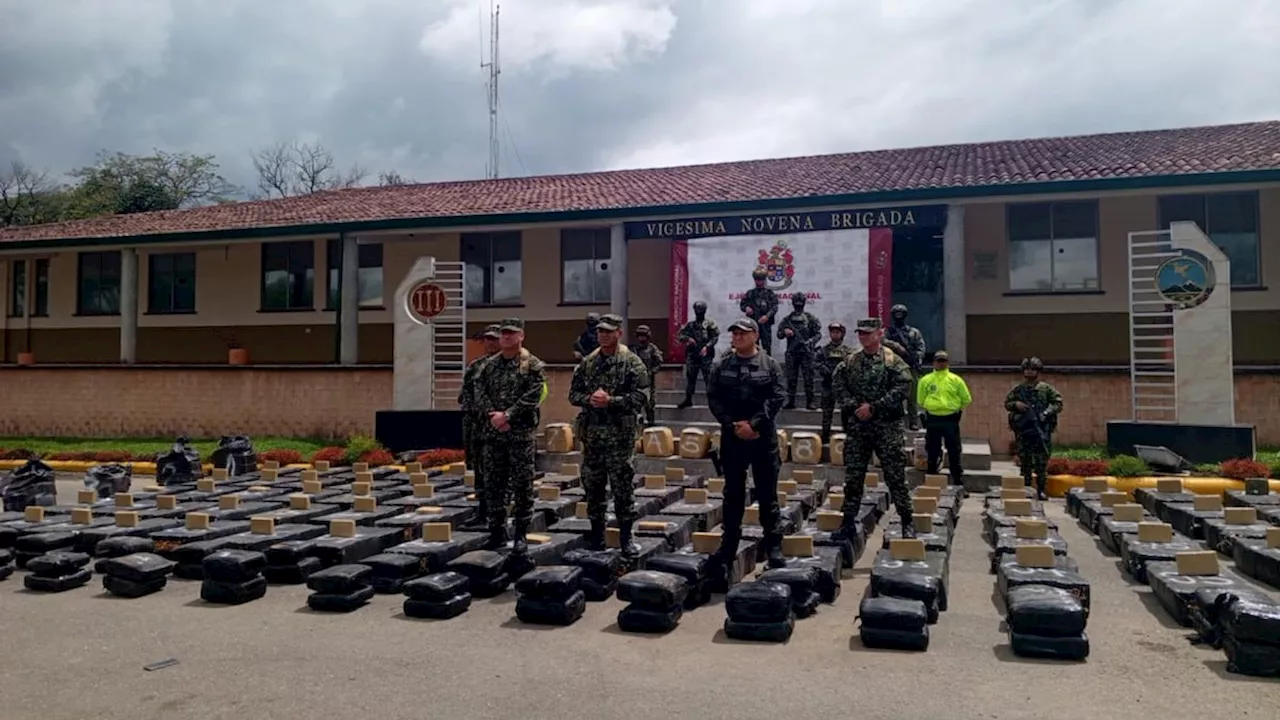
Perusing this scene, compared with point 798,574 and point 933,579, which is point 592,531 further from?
point 933,579

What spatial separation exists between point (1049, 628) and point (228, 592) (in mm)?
5451

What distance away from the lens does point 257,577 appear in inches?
267

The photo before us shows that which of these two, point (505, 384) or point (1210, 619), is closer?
point (1210, 619)

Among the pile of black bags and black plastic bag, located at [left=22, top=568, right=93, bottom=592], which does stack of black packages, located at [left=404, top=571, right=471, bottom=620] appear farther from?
the pile of black bags

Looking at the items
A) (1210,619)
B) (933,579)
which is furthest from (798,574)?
(1210,619)

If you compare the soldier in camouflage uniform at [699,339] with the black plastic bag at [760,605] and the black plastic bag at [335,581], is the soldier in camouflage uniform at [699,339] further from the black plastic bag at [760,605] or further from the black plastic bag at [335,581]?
the black plastic bag at [760,605]

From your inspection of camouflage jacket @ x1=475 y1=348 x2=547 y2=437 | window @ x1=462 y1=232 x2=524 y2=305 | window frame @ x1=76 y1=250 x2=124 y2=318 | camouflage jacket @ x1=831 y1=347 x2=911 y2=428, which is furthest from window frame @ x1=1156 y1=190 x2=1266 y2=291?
window frame @ x1=76 y1=250 x2=124 y2=318

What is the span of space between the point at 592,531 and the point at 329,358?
1746 cm

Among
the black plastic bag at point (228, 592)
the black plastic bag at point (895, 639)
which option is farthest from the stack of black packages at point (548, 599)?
the black plastic bag at point (228, 592)

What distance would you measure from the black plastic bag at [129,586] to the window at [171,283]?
772 inches

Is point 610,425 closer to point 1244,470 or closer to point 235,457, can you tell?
point 1244,470

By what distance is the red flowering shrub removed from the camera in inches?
447

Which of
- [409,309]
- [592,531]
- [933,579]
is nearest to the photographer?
[933,579]

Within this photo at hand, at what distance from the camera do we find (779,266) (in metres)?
17.8
